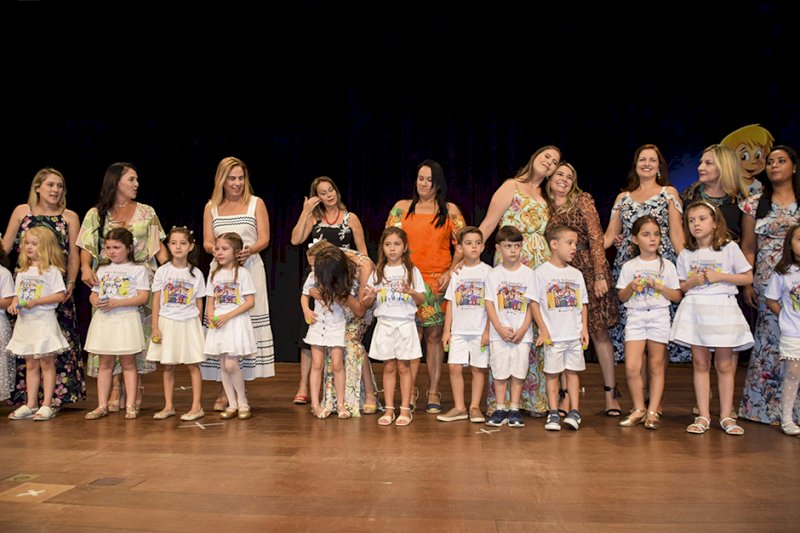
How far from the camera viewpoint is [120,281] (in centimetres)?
426

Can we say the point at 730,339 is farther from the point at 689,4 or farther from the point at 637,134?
the point at 689,4

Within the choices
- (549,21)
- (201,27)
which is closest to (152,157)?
(201,27)

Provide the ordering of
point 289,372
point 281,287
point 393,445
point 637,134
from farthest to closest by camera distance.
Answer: point 281,287 → point 637,134 → point 289,372 → point 393,445

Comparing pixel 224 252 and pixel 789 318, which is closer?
pixel 789 318

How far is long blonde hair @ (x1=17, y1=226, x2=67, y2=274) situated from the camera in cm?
433

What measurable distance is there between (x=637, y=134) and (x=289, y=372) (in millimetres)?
4226

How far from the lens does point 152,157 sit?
776 centimetres

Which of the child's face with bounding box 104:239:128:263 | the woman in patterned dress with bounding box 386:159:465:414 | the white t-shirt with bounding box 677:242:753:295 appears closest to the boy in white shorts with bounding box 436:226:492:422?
the woman in patterned dress with bounding box 386:159:465:414

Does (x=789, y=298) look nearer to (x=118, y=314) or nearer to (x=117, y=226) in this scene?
(x=118, y=314)

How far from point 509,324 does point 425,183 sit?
3.55 feet

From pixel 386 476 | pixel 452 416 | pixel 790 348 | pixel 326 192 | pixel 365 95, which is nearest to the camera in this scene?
pixel 386 476

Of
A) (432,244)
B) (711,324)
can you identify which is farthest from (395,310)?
(711,324)

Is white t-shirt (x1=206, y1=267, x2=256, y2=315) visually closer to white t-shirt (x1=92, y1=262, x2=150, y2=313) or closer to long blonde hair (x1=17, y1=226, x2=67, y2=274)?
white t-shirt (x1=92, y1=262, x2=150, y2=313)

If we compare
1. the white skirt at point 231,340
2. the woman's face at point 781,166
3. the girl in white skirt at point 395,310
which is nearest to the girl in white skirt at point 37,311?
the white skirt at point 231,340
